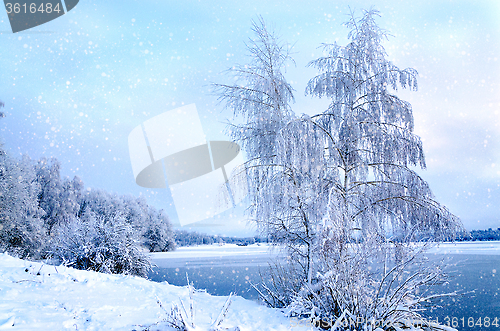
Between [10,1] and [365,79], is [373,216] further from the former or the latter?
[10,1]

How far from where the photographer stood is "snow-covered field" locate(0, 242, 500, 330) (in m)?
3.31

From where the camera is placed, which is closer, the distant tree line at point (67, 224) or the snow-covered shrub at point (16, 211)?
the distant tree line at point (67, 224)

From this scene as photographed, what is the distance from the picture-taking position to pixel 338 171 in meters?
5.58

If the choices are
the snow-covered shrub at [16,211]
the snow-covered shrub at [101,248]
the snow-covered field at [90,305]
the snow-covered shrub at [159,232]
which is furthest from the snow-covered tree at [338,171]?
the snow-covered shrub at [159,232]

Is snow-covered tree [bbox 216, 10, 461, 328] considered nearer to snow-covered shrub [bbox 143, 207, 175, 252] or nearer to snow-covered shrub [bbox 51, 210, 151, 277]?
snow-covered shrub [bbox 51, 210, 151, 277]

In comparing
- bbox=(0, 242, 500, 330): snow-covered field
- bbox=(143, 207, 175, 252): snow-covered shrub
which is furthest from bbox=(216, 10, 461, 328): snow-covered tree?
bbox=(143, 207, 175, 252): snow-covered shrub

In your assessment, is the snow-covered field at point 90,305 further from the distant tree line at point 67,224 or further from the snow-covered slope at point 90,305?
the distant tree line at point 67,224

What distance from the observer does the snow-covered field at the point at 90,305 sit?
3.31 metres

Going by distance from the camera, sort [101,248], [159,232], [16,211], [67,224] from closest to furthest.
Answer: [101,248]
[67,224]
[16,211]
[159,232]

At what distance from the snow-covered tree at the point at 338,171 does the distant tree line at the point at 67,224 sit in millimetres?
7159

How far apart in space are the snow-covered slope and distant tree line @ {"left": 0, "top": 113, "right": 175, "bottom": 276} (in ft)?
12.6

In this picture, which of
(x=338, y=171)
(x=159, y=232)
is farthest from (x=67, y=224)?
(x=159, y=232)

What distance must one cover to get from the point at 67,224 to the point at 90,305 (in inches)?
457

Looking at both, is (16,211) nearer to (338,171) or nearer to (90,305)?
(90,305)
